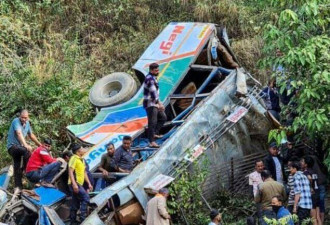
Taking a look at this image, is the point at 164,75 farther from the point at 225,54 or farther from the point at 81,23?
the point at 81,23

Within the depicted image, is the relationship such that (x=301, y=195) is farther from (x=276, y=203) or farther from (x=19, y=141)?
(x=19, y=141)

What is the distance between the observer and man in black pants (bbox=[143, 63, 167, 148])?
11.0 metres

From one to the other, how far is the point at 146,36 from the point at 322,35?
7.53 metres

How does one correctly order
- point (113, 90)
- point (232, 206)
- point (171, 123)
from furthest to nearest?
point (113, 90) < point (171, 123) < point (232, 206)

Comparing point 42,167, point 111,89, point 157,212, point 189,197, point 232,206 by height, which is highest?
point 157,212

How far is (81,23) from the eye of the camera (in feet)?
56.6

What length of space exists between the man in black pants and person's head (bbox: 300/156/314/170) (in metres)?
2.35

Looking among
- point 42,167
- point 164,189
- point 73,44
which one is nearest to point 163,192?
point 164,189

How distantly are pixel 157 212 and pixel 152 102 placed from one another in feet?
7.86

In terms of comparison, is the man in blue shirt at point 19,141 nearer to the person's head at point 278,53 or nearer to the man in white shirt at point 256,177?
the man in white shirt at point 256,177

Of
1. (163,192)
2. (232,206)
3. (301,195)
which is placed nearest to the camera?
(163,192)

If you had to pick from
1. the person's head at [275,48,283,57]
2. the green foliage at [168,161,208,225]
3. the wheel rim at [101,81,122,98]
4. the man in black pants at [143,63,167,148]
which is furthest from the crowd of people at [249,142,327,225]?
the wheel rim at [101,81,122,98]

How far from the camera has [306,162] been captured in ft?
32.1

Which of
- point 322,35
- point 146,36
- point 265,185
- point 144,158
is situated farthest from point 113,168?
point 146,36
